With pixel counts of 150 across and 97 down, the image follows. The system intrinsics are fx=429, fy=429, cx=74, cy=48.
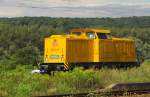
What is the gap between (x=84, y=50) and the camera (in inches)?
1196

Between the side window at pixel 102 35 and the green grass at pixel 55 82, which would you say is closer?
the green grass at pixel 55 82

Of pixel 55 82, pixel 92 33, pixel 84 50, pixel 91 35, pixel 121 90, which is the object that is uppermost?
pixel 92 33

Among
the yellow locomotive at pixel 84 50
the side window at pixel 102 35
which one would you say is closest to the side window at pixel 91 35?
the yellow locomotive at pixel 84 50

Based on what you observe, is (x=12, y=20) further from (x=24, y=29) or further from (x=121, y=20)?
(x=24, y=29)

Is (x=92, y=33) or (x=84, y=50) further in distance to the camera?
(x=92, y=33)

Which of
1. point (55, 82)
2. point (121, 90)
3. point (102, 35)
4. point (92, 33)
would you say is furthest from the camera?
point (102, 35)

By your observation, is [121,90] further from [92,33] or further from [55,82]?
[92,33]

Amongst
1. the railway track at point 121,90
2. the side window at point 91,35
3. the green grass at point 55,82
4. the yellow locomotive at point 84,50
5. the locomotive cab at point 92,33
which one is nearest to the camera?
the railway track at point 121,90

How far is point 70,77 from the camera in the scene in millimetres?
21641

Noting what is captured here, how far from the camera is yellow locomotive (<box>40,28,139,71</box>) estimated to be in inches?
1152

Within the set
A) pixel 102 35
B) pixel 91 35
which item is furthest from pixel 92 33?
pixel 102 35

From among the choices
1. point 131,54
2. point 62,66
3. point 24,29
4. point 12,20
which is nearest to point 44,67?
point 62,66

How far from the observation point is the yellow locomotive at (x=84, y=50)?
Result: 29266 mm

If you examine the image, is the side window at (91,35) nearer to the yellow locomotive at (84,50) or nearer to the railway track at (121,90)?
the yellow locomotive at (84,50)
